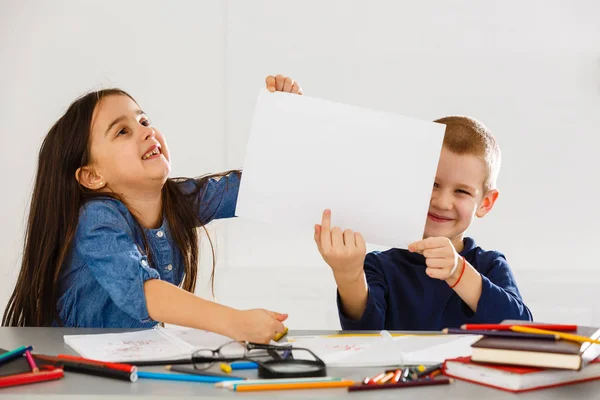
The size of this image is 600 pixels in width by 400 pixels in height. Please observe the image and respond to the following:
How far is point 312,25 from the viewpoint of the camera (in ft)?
9.60

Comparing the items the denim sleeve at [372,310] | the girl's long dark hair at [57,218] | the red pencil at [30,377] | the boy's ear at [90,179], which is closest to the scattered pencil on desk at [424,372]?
the red pencil at [30,377]

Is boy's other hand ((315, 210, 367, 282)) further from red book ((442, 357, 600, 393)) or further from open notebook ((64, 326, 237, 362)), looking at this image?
red book ((442, 357, 600, 393))

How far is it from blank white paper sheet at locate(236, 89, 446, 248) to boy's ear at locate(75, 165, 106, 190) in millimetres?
410

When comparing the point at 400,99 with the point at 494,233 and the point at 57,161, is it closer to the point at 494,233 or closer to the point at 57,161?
the point at 494,233

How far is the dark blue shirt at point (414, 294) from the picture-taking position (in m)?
1.46

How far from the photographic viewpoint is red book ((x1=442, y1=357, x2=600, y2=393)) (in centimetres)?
83

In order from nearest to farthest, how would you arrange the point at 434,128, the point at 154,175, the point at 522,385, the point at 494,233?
1. the point at 522,385
2. the point at 434,128
3. the point at 154,175
4. the point at 494,233

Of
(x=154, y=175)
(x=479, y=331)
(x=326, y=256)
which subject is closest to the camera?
(x=479, y=331)

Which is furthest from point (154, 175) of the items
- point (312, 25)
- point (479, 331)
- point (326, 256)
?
point (312, 25)

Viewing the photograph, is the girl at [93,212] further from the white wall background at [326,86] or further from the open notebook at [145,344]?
the white wall background at [326,86]

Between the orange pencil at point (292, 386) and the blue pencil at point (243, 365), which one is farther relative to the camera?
the blue pencil at point (243, 365)

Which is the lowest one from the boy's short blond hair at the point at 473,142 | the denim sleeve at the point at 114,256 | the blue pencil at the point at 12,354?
the blue pencil at the point at 12,354

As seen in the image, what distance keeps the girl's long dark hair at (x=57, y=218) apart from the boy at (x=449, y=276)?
0.40 meters

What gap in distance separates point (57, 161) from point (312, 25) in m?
1.57
